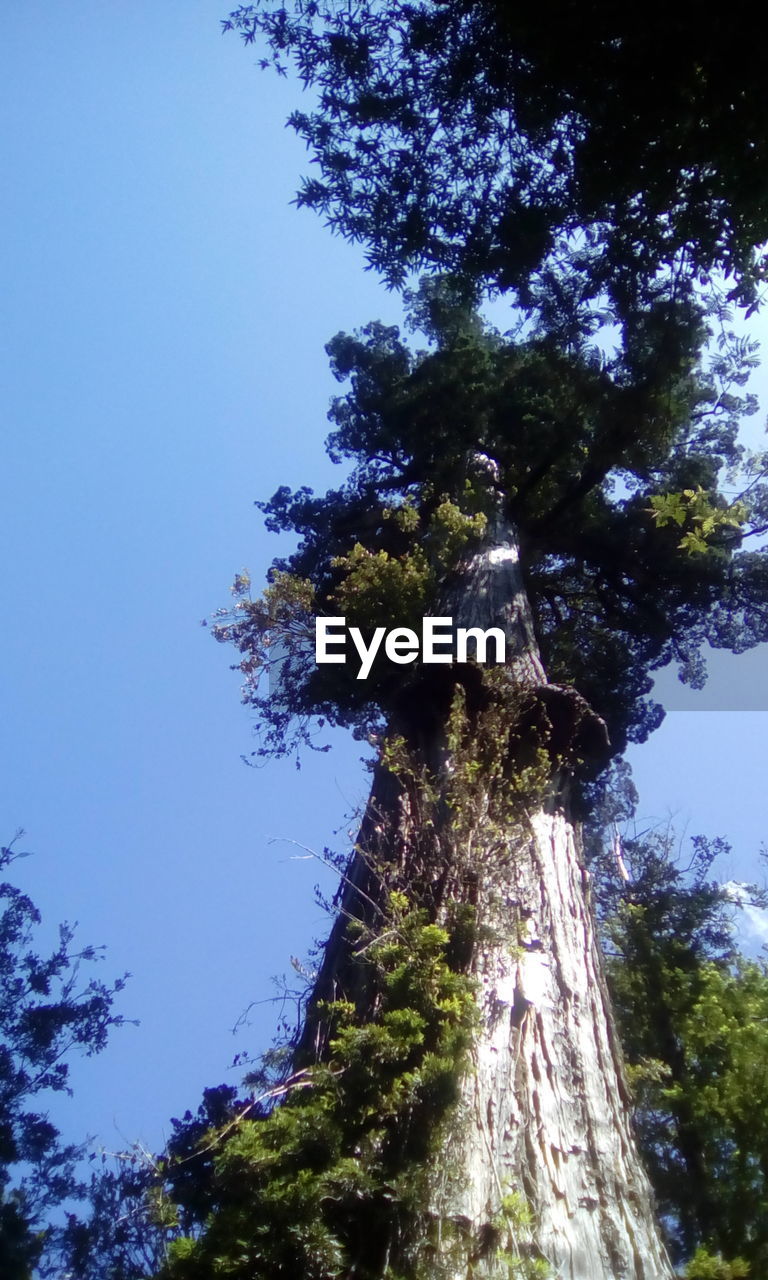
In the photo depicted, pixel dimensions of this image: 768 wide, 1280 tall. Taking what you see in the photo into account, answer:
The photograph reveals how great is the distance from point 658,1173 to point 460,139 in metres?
8.40

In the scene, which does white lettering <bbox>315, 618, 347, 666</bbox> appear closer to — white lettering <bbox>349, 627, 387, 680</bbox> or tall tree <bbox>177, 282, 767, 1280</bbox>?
tall tree <bbox>177, 282, 767, 1280</bbox>

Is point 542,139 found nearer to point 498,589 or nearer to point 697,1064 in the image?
point 498,589

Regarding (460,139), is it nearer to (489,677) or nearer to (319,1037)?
(489,677)

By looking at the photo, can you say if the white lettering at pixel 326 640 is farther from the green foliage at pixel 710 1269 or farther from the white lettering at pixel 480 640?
the green foliage at pixel 710 1269

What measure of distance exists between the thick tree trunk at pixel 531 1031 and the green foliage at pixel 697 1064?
2.80 ft

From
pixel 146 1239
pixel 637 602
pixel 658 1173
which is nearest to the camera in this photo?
pixel 146 1239

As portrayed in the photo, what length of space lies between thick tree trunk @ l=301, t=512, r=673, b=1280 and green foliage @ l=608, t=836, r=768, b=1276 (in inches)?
33.6

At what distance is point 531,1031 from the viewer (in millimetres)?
3941

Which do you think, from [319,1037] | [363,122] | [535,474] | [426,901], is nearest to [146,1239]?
[319,1037]

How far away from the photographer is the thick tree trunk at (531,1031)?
319 cm

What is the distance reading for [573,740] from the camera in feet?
19.2

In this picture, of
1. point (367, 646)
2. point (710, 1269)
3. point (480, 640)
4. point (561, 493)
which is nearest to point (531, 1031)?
point (710, 1269)

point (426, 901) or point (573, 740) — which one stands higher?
point (573, 740)

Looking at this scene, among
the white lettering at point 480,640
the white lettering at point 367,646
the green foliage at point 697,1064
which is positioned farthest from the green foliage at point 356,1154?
the white lettering at point 367,646
